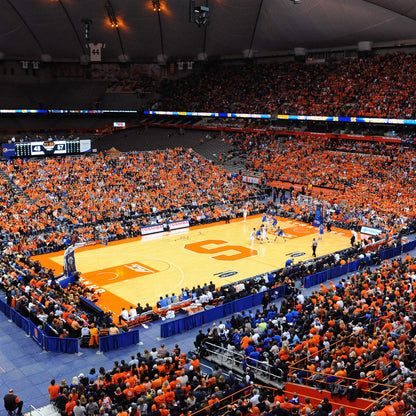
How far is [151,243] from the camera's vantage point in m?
37.9

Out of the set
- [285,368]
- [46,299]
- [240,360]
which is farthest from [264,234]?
[285,368]

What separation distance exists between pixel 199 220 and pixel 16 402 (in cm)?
3059

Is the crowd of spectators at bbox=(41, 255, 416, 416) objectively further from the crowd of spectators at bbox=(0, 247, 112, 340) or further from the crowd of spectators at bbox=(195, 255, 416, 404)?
the crowd of spectators at bbox=(0, 247, 112, 340)

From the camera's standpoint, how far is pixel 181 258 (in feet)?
111

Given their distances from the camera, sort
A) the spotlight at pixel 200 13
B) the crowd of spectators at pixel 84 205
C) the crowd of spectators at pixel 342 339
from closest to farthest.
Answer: the crowd of spectators at pixel 342 339 < the spotlight at pixel 200 13 < the crowd of spectators at pixel 84 205

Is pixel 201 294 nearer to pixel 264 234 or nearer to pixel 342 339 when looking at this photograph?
pixel 342 339

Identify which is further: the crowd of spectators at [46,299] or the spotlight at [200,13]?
the spotlight at [200,13]

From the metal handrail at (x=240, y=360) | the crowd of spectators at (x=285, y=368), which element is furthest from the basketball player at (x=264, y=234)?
the metal handrail at (x=240, y=360)

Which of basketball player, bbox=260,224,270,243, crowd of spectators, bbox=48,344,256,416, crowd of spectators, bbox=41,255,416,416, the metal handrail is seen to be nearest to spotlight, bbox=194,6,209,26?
basketball player, bbox=260,224,270,243

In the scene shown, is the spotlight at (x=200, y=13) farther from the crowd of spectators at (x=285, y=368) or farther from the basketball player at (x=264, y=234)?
the crowd of spectators at (x=285, y=368)

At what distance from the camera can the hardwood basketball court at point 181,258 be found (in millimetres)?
28062

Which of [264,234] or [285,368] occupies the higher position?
[264,234]

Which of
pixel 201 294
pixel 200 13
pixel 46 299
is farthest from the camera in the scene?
pixel 200 13

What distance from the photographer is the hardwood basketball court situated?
28.1 meters
